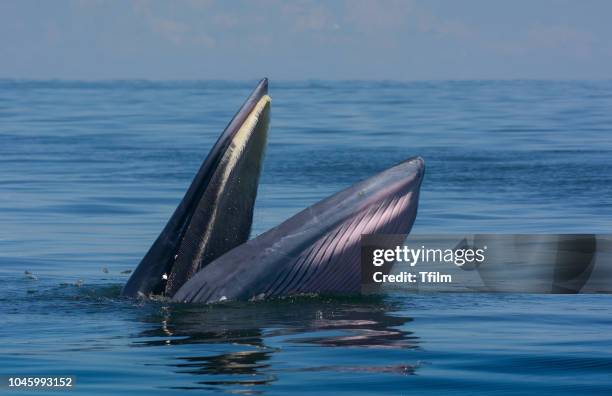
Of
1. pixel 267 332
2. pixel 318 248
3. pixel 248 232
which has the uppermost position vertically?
pixel 248 232

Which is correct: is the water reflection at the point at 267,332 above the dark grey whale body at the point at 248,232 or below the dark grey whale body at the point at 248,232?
below

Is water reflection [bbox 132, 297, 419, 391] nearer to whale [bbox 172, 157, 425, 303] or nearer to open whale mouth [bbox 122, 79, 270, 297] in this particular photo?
whale [bbox 172, 157, 425, 303]

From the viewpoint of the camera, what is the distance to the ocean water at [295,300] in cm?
934

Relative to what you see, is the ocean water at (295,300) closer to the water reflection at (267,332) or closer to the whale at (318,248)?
the water reflection at (267,332)

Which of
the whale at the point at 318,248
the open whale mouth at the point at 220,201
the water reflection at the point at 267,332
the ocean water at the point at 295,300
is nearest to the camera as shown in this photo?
the ocean water at the point at 295,300

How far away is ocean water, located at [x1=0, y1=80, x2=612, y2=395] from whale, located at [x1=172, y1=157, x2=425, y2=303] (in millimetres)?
240

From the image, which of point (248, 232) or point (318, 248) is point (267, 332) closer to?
point (248, 232)

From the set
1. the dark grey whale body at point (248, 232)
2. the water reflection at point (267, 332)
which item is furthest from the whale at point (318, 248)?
the water reflection at point (267, 332)

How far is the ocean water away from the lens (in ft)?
30.7

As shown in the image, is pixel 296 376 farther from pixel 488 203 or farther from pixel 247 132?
pixel 488 203

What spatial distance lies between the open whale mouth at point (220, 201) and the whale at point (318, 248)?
22 cm

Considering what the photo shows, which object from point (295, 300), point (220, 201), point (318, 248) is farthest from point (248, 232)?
point (318, 248)

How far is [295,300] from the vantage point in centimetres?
1099

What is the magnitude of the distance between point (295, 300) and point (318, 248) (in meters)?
0.94
